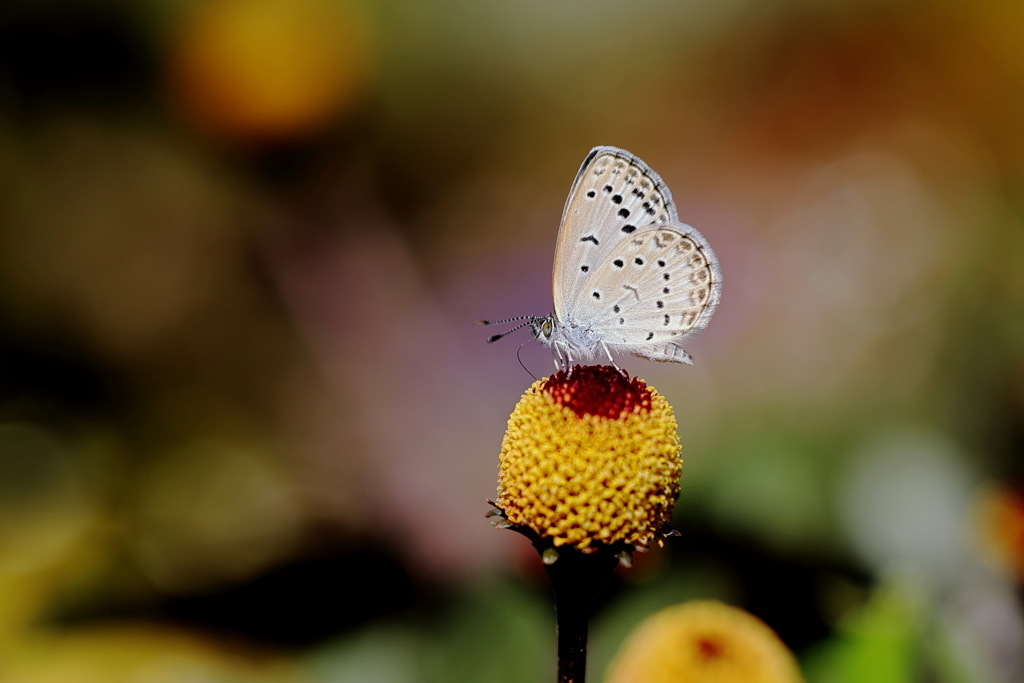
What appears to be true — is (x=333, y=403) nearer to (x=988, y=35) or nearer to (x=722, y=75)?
(x=722, y=75)

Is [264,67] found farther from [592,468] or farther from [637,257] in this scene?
[592,468]

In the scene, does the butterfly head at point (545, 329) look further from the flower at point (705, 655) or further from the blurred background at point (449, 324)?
the blurred background at point (449, 324)

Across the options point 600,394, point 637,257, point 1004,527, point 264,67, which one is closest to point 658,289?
point 637,257

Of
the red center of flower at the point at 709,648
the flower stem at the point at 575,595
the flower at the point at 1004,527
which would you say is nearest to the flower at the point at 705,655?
the red center of flower at the point at 709,648

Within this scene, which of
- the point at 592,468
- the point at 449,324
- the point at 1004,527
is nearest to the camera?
the point at 592,468

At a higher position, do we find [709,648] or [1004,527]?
[1004,527]

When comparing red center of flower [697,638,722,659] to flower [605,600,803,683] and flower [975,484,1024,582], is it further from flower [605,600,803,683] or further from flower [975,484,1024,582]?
flower [975,484,1024,582]

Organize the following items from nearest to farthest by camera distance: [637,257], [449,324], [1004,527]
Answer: [637,257] → [1004,527] → [449,324]
